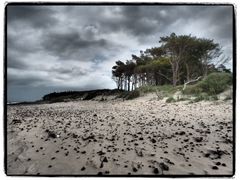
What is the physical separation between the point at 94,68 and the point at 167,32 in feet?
3.78

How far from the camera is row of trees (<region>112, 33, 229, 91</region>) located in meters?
3.64

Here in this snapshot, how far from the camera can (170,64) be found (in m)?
3.83

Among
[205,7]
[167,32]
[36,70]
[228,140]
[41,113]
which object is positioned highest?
[205,7]

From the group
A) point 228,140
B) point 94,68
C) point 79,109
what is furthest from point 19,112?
point 228,140

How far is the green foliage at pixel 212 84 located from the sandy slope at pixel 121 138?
0.20 m

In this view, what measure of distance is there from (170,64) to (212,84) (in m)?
0.67

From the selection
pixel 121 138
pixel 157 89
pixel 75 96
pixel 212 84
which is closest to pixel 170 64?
pixel 157 89

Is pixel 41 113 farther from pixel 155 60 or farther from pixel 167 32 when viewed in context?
pixel 167 32

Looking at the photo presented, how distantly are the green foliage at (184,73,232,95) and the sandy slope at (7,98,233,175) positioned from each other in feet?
0.64

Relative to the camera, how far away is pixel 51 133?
140 inches

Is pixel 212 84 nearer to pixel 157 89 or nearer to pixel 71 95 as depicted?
pixel 157 89

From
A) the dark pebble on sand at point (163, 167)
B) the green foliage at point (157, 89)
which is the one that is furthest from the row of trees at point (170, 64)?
the dark pebble on sand at point (163, 167)

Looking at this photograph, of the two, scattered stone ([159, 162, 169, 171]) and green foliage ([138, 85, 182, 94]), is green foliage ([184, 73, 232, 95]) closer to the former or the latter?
green foliage ([138, 85, 182, 94])

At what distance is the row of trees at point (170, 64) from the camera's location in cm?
364
